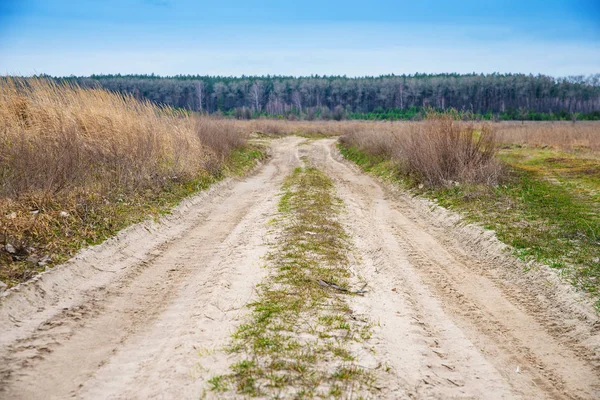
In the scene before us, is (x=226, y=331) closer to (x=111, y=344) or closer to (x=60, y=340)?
(x=111, y=344)

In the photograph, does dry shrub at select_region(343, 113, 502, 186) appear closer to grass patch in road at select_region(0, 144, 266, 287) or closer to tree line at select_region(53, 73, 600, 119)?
grass patch in road at select_region(0, 144, 266, 287)

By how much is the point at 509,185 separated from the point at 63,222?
1169 cm

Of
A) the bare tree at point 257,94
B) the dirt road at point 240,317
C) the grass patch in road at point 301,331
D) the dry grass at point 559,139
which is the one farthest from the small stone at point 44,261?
the bare tree at point 257,94

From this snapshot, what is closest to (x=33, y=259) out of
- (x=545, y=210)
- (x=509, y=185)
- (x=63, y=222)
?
(x=63, y=222)

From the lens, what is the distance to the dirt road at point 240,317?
3.96 m

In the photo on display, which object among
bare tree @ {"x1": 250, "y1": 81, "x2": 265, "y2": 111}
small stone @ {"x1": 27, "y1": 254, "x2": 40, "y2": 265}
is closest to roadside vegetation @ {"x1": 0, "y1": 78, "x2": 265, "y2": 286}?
small stone @ {"x1": 27, "y1": 254, "x2": 40, "y2": 265}

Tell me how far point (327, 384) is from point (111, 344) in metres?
2.24

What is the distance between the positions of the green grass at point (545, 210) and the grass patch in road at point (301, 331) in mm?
3108

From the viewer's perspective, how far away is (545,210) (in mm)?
10148

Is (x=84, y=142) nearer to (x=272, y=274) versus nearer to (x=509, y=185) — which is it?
(x=272, y=274)

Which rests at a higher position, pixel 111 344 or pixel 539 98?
pixel 539 98

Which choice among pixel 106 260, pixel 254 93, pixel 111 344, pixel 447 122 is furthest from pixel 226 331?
pixel 254 93

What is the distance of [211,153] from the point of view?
17.2 m

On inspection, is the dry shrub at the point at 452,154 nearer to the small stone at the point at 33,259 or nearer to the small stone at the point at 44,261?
the small stone at the point at 44,261
